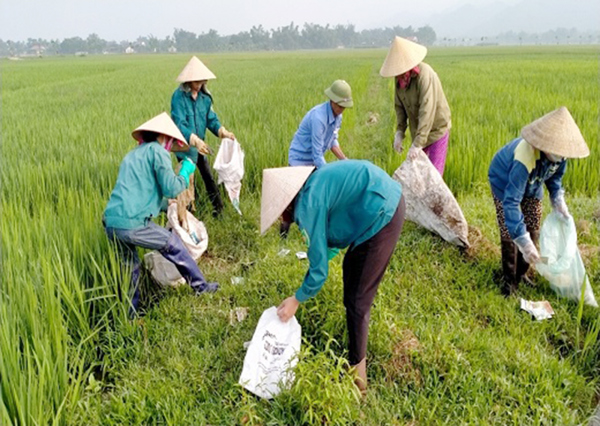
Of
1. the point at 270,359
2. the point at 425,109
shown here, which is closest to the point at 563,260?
the point at 425,109

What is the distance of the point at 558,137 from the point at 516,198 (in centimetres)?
36

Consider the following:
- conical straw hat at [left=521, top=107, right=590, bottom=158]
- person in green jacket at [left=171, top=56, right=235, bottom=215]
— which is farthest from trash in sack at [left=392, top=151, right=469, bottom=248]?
person in green jacket at [left=171, top=56, right=235, bottom=215]

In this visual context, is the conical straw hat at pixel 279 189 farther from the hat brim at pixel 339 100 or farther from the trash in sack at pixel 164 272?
the hat brim at pixel 339 100

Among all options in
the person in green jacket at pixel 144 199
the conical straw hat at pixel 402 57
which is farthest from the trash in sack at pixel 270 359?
the conical straw hat at pixel 402 57

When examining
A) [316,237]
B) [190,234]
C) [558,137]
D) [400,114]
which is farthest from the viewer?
[400,114]

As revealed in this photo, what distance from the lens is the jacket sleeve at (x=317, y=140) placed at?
3.44 metres

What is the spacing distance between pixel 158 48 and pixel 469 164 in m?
112

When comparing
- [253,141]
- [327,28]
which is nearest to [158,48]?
[327,28]

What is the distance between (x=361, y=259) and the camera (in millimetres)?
1969

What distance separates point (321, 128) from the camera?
3.46m

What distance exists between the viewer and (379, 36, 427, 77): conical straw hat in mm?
3254

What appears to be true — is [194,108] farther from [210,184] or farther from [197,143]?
[210,184]

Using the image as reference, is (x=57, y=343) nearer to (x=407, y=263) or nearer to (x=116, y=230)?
(x=116, y=230)

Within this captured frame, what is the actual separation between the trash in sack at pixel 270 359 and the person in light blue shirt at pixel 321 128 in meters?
1.72
